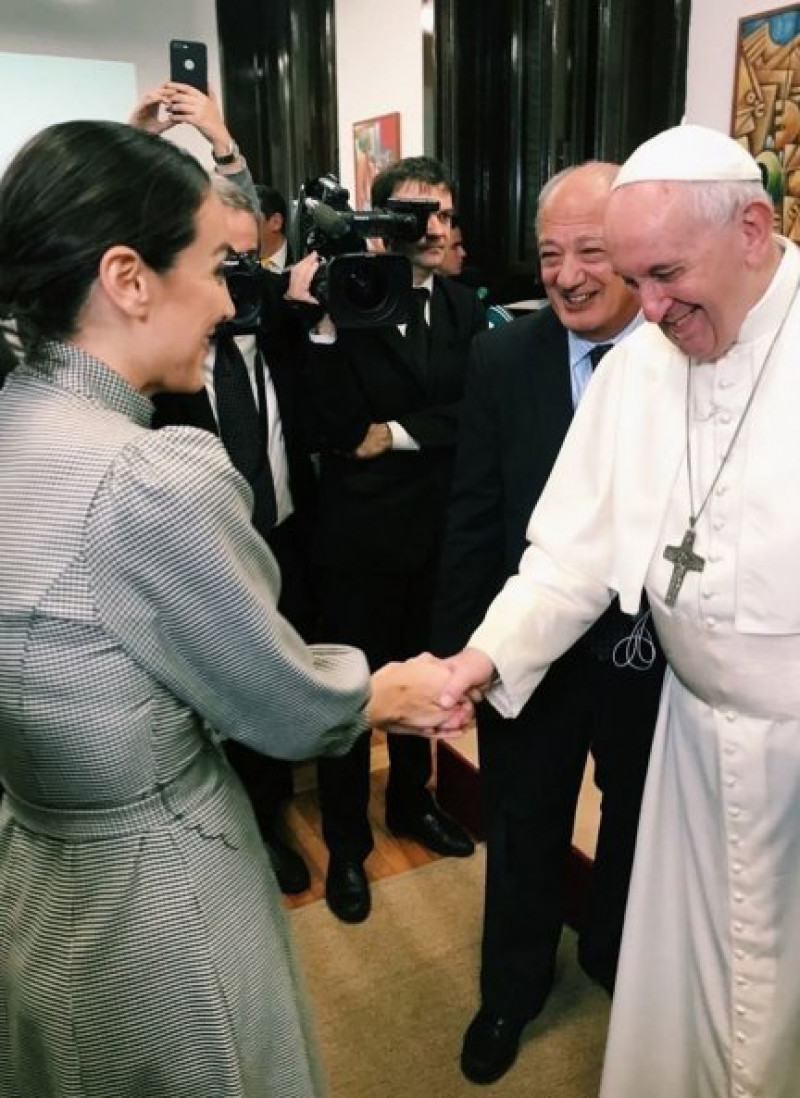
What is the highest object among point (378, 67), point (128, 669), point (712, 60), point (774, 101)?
point (378, 67)

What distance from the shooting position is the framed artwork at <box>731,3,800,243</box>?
251 centimetres

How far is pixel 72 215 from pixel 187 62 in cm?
158

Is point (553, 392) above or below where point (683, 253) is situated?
below

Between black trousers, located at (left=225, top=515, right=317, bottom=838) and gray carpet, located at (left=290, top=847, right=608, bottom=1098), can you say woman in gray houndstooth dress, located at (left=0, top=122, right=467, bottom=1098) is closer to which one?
gray carpet, located at (left=290, top=847, right=608, bottom=1098)

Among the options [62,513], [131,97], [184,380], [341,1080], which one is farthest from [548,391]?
[131,97]

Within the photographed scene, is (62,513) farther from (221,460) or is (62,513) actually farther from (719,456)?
(719,456)

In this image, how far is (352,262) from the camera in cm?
194

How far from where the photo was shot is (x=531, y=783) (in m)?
1.87

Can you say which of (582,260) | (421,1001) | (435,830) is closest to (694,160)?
(582,260)

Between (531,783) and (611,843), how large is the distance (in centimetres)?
26

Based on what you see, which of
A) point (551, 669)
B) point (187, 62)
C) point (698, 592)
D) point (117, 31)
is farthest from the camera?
point (117, 31)

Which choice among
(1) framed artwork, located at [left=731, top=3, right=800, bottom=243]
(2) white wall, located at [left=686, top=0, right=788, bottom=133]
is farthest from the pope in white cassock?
(2) white wall, located at [left=686, top=0, right=788, bottom=133]

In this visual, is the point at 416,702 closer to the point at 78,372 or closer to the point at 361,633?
the point at 78,372

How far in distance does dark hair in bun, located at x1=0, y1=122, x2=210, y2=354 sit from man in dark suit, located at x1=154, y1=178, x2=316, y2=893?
0.95 meters
